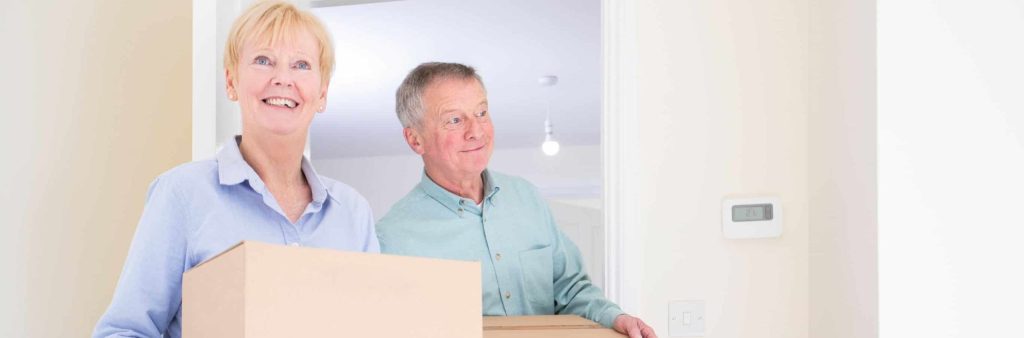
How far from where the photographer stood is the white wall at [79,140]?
2096 mm

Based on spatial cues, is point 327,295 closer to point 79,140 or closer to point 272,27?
point 272,27

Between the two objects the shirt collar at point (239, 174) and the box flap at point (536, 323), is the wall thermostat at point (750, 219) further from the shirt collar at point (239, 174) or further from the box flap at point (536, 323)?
the shirt collar at point (239, 174)

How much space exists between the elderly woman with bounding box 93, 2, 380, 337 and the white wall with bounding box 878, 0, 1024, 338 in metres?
1.11

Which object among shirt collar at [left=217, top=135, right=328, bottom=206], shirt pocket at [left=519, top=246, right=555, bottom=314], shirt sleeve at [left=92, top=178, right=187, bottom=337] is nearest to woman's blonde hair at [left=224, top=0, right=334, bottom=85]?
shirt collar at [left=217, top=135, right=328, bottom=206]

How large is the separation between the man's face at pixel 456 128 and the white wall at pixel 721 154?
44 centimetres

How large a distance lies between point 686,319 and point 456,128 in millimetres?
683

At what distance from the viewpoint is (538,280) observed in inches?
76.2

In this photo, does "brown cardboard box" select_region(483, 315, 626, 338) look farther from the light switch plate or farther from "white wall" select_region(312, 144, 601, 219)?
"white wall" select_region(312, 144, 601, 219)

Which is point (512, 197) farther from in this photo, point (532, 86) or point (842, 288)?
point (532, 86)

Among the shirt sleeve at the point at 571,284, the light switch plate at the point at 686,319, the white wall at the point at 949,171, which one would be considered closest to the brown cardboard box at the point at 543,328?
the shirt sleeve at the point at 571,284

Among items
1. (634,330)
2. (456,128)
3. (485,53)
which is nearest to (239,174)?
(634,330)

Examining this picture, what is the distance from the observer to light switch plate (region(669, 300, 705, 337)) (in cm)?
222

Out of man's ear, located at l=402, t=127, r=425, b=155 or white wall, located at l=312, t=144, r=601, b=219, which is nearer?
man's ear, located at l=402, t=127, r=425, b=155

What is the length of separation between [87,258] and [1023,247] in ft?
6.15
